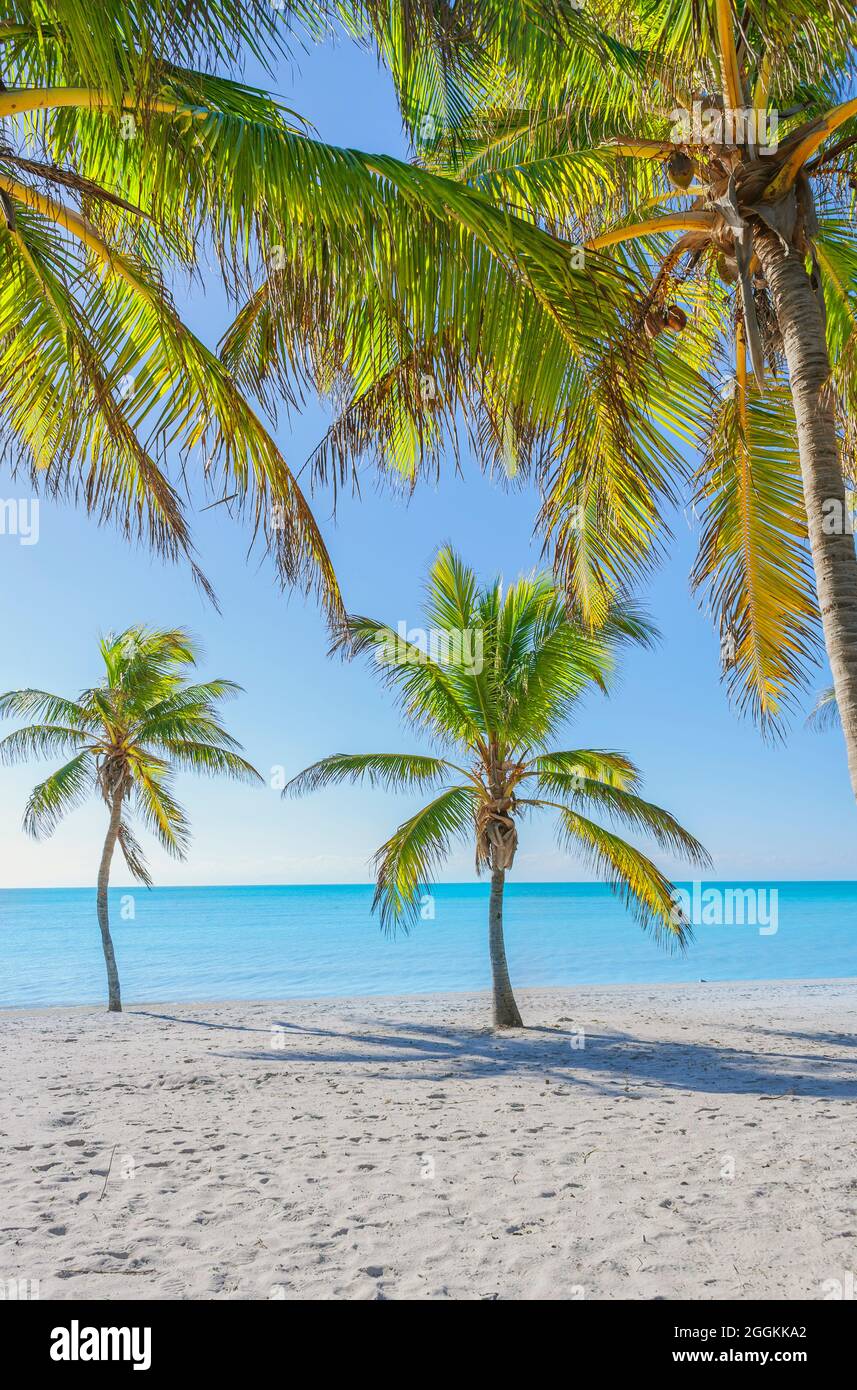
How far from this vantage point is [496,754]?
11.1 meters

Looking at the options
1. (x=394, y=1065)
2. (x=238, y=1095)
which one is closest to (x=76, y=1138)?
(x=238, y=1095)

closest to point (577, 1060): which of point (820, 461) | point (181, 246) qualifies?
point (820, 461)

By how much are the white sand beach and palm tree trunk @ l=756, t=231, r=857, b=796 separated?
247cm

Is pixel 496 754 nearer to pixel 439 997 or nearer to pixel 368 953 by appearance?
pixel 439 997

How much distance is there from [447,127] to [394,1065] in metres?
8.70

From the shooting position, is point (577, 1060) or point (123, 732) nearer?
point (577, 1060)

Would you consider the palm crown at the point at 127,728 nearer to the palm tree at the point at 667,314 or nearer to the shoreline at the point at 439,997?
the shoreline at the point at 439,997

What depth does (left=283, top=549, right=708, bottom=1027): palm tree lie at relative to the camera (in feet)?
34.0

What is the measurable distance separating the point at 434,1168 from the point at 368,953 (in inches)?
1245

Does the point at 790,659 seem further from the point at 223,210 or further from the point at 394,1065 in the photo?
the point at 394,1065

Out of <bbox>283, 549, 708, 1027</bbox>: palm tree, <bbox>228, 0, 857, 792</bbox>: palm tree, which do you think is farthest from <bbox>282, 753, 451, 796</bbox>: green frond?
<bbox>228, 0, 857, 792</bbox>: palm tree

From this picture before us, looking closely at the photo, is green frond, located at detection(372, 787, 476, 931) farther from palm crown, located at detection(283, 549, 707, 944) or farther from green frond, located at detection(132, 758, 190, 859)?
green frond, located at detection(132, 758, 190, 859)

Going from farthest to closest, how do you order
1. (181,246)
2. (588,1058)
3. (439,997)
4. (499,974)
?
(439,997) → (499,974) → (588,1058) → (181,246)

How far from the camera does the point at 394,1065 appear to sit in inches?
355
